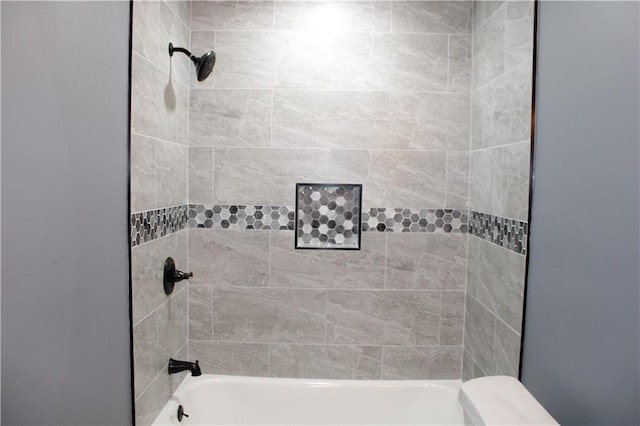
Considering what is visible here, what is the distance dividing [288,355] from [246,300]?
Answer: 36 centimetres

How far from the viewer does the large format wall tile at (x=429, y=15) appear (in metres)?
2.06

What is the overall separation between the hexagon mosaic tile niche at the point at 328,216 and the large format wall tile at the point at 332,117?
0.76 ft

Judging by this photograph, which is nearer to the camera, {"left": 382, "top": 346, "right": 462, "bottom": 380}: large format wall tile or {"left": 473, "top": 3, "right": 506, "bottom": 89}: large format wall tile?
{"left": 473, "top": 3, "right": 506, "bottom": 89}: large format wall tile

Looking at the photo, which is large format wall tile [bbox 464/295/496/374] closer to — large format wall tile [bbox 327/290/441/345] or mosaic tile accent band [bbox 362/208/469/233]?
large format wall tile [bbox 327/290/441/345]

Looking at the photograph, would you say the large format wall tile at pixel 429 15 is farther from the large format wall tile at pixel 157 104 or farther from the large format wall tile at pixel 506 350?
the large format wall tile at pixel 506 350

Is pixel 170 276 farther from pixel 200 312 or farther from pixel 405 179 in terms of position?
pixel 405 179

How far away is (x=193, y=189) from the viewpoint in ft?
6.91

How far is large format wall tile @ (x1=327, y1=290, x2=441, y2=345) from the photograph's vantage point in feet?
6.99

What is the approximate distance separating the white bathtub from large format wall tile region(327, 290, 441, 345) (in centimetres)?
23

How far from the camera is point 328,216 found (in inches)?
83.6

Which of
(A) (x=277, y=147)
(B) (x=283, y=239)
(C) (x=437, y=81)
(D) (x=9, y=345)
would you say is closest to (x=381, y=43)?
(C) (x=437, y=81)

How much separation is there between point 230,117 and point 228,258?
72cm

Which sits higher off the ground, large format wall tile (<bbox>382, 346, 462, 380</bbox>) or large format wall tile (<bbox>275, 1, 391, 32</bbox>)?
large format wall tile (<bbox>275, 1, 391, 32</bbox>)

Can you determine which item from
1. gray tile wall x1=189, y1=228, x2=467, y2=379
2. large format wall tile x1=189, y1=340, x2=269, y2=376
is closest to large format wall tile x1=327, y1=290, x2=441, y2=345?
gray tile wall x1=189, y1=228, x2=467, y2=379
